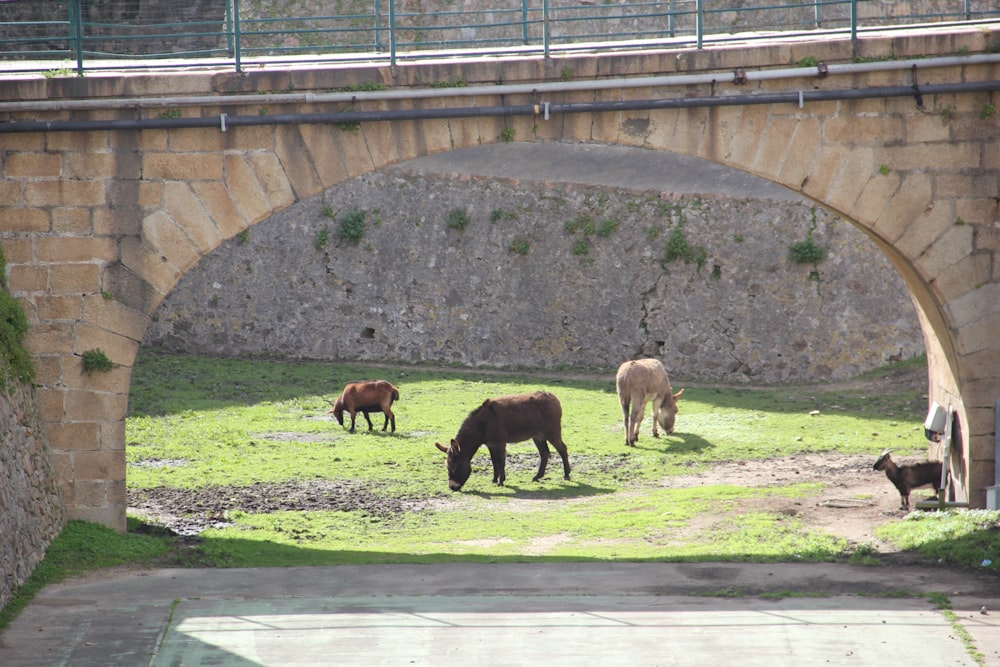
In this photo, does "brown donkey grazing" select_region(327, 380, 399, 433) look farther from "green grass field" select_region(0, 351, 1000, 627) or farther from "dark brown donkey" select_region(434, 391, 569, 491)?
"dark brown donkey" select_region(434, 391, 569, 491)

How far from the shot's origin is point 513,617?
10633 millimetres

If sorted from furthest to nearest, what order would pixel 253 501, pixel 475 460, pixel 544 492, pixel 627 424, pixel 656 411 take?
pixel 656 411, pixel 627 424, pixel 475 460, pixel 544 492, pixel 253 501

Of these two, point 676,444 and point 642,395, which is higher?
point 642,395

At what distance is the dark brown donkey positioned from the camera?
A: 57.1ft

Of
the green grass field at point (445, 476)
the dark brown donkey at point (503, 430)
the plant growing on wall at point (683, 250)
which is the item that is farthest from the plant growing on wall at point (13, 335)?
the plant growing on wall at point (683, 250)

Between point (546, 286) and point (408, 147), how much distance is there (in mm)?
15440

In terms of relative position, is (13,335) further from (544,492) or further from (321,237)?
(321,237)

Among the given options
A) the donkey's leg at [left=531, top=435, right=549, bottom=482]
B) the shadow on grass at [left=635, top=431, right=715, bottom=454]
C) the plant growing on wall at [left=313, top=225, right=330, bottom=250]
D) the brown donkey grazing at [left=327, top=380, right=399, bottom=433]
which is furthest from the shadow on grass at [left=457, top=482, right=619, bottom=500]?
the plant growing on wall at [left=313, top=225, right=330, bottom=250]

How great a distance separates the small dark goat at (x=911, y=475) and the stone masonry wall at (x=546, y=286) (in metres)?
11.8

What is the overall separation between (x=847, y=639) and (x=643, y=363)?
1124cm

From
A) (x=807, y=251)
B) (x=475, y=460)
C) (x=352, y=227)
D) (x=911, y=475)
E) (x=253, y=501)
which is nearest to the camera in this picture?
(x=911, y=475)

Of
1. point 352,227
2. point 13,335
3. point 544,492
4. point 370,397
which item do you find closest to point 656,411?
point 544,492

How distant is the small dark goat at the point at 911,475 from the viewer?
15.0 m

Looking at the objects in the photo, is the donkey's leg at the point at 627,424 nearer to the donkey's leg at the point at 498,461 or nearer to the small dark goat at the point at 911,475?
the donkey's leg at the point at 498,461
